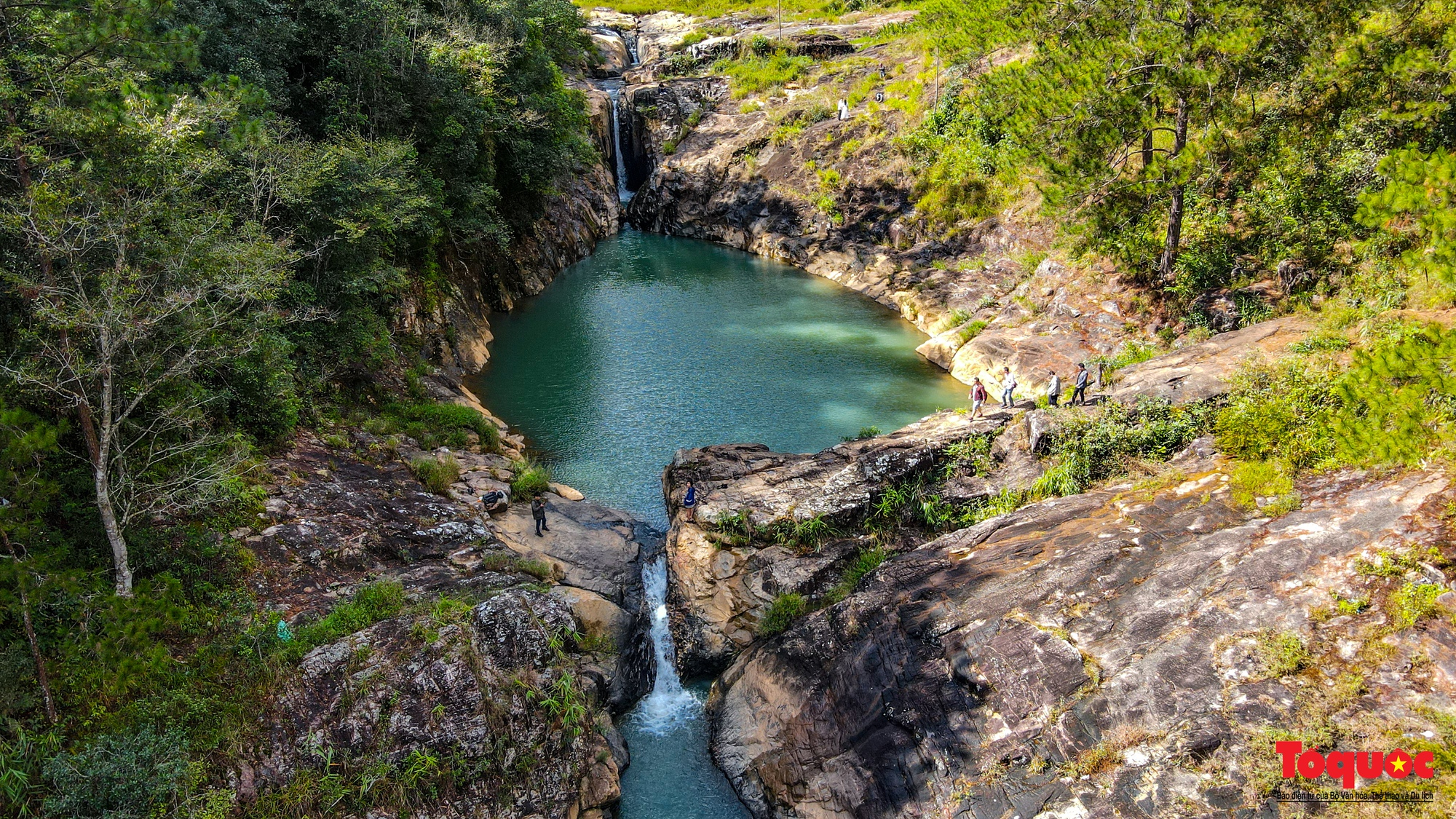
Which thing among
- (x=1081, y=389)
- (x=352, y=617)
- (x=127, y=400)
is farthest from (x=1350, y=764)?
(x=127, y=400)

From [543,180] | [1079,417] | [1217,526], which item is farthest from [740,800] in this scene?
[543,180]

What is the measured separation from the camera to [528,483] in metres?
24.4

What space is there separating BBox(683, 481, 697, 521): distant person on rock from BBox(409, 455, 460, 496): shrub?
285 inches

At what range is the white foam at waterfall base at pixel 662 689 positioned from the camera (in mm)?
19244

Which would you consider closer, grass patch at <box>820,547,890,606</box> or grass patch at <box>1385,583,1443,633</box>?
grass patch at <box>1385,583,1443,633</box>

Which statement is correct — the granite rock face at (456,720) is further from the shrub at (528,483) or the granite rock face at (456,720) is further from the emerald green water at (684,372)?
the emerald green water at (684,372)

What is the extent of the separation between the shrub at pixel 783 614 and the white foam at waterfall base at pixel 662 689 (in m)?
2.59

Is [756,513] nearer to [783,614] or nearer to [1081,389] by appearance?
[783,614]

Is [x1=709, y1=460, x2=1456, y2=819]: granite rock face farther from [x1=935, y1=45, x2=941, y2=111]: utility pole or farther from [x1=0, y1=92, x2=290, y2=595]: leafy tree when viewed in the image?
[x1=935, y1=45, x2=941, y2=111]: utility pole

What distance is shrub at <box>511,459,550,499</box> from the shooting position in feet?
79.9

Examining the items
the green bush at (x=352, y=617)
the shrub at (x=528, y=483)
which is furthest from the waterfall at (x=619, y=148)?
the green bush at (x=352, y=617)

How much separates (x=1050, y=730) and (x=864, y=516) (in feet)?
27.9

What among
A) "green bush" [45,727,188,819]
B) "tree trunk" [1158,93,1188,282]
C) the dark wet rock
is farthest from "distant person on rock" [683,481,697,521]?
"tree trunk" [1158,93,1188,282]

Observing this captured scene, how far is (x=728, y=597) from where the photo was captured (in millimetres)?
20766
